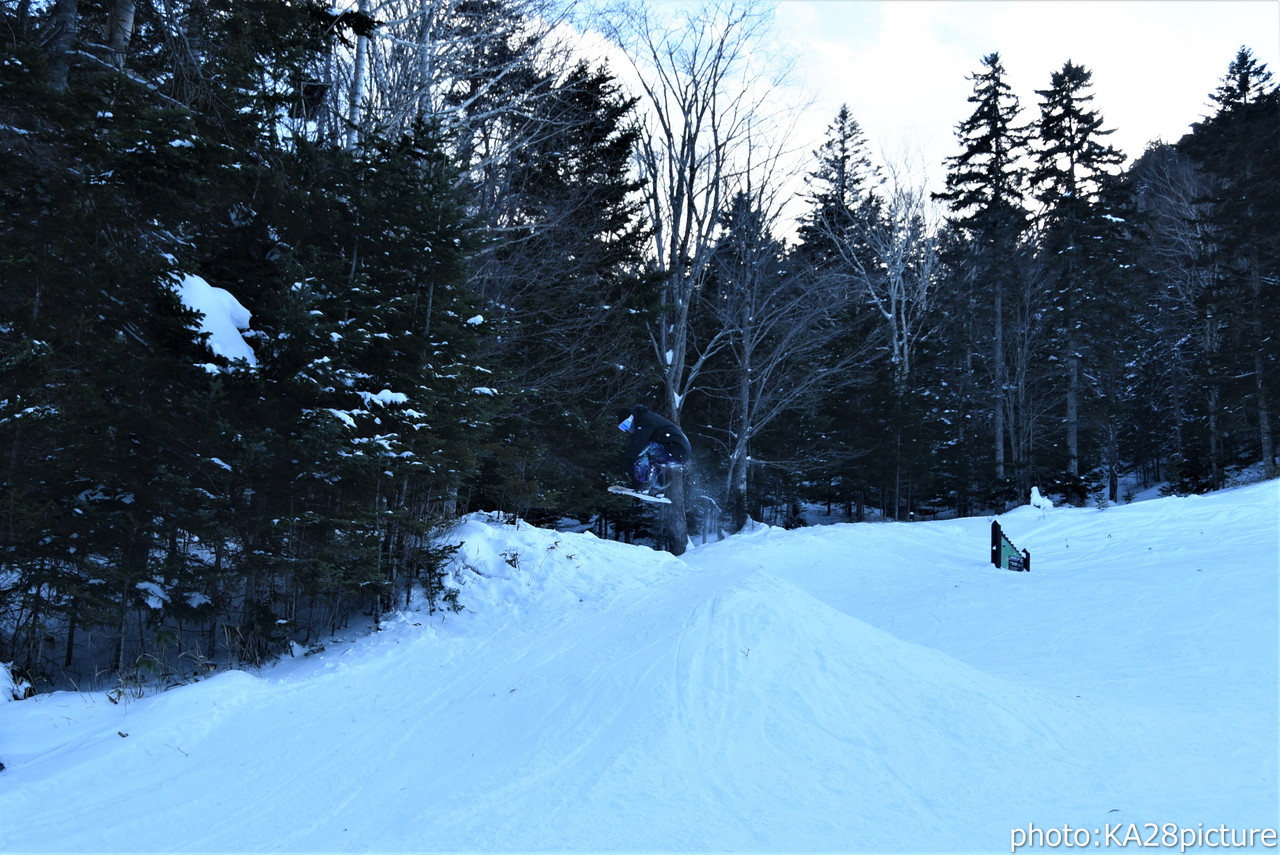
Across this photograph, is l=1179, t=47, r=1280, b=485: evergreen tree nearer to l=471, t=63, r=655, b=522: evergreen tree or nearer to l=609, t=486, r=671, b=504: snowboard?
l=609, t=486, r=671, b=504: snowboard

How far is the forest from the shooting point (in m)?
5.84

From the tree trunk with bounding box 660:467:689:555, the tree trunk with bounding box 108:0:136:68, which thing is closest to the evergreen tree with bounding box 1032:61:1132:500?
the tree trunk with bounding box 660:467:689:555

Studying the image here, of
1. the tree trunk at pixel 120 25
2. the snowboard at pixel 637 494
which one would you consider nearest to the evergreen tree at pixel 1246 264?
the snowboard at pixel 637 494

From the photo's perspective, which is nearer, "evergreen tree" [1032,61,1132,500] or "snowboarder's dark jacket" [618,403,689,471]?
"snowboarder's dark jacket" [618,403,689,471]

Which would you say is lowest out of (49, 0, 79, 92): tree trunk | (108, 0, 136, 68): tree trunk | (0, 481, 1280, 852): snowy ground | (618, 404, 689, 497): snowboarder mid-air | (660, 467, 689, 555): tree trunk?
(0, 481, 1280, 852): snowy ground

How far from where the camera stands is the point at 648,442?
927 centimetres

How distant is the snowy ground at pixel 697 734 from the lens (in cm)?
322

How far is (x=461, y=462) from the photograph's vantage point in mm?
7723

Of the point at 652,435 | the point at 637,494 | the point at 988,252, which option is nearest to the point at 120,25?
the point at 652,435

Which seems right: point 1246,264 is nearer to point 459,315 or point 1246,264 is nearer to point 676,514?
point 676,514

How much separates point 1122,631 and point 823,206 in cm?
2544

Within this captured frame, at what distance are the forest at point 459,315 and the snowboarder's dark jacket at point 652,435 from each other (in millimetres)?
1630

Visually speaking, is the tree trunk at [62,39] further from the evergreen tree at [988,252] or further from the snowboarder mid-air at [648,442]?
the evergreen tree at [988,252]

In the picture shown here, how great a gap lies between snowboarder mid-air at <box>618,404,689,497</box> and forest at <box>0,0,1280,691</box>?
154 centimetres
